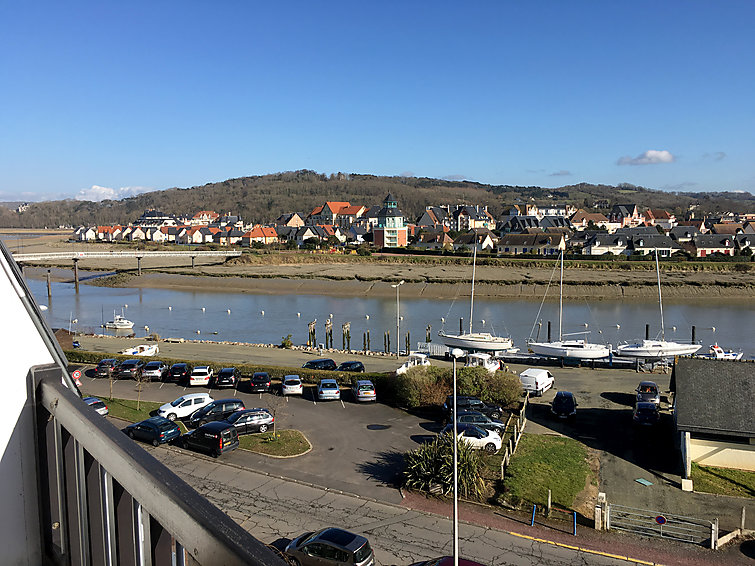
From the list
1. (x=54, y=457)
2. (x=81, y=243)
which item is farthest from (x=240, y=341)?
(x=81, y=243)

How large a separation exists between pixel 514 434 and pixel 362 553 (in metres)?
8.00

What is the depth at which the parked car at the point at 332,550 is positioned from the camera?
373 inches

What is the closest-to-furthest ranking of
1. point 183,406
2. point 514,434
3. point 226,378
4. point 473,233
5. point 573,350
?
point 514,434 < point 183,406 < point 226,378 < point 573,350 < point 473,233

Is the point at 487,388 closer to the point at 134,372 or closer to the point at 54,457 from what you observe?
the point at 134,372

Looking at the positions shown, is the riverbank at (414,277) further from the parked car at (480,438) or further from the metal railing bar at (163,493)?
the metal railing bar at (163,493)

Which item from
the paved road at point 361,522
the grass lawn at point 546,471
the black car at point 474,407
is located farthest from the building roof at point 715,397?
the paved road at point 361,522

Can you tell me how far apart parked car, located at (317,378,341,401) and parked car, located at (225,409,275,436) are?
11.1ft

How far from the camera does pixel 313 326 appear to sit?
122 ft

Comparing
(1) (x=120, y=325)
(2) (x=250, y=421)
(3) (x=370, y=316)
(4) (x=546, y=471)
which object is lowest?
(3) (x=370, y=316)

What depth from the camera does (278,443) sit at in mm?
15797

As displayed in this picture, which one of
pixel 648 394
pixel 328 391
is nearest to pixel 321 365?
pixel 328 391

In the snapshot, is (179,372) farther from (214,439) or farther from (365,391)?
(214,439)

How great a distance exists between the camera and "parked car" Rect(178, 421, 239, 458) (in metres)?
15.1

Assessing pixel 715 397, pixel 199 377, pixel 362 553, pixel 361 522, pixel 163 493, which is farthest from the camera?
pixel 199 377
